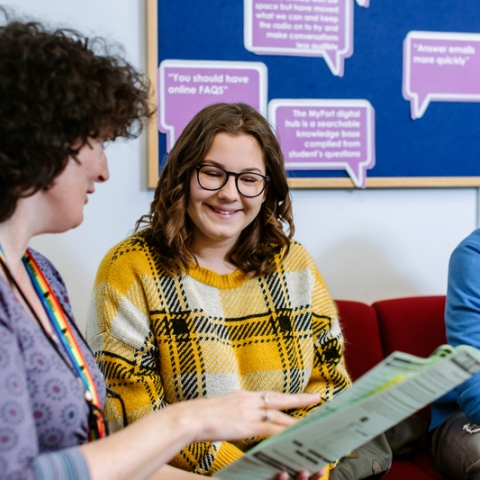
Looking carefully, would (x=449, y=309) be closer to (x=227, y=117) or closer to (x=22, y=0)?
(x=227, y=117)

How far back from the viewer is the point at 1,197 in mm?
843

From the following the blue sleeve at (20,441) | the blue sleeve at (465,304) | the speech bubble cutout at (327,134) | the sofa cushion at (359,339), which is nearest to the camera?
the blue sleeve at (20,441)

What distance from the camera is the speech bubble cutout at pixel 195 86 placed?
6.31 ft

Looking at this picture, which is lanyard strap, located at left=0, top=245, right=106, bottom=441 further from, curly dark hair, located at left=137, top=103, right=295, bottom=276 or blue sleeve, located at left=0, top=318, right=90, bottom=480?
curly dark hair, located at left=137, top=103, right=295, bottom=276

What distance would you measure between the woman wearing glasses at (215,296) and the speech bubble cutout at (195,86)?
17.1 inches

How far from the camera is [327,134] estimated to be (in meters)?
2.06

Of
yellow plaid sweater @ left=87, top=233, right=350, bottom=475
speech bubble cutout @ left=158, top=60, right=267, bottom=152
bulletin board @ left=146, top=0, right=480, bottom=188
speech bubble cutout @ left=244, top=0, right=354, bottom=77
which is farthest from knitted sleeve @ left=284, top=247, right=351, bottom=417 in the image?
speech bubble cutout @ left=244, top=0, right=354, bottom=77

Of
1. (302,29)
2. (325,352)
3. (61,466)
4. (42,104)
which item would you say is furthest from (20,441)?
(302,29)

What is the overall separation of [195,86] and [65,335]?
3.83ft

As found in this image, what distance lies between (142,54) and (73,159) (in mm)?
1138

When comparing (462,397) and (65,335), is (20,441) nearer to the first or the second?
(65,335)

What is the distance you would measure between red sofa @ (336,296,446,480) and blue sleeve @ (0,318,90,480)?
1.27 meters

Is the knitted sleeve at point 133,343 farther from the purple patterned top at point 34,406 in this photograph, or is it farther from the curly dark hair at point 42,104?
the curly dark hair at point 42,104

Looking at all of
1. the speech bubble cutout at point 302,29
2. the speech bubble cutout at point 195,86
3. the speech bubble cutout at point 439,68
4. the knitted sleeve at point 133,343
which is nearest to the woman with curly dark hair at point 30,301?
the knitted sleeve at point 133,343
